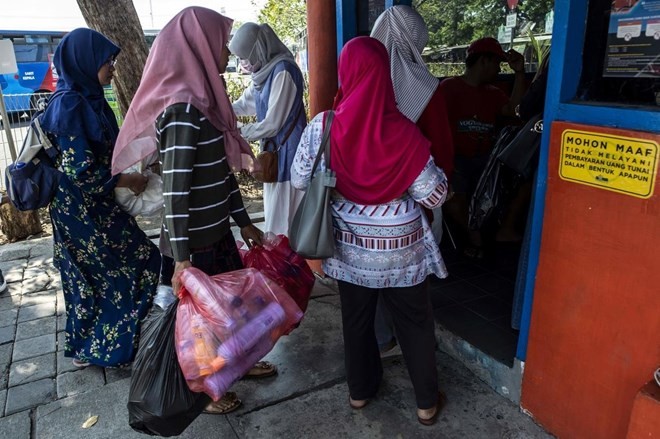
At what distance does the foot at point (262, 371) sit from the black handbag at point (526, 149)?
1635 millimetres

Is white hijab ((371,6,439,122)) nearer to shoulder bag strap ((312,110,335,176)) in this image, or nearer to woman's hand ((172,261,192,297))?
shoulder bag strap ((312,110,335,176))

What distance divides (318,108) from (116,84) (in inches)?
97.2

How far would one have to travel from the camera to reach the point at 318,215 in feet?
6.63

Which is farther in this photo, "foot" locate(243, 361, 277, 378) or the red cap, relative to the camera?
the red cap

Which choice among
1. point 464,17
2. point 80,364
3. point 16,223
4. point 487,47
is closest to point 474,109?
point 487,47

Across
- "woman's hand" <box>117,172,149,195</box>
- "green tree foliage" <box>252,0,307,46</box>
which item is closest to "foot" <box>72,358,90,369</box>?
"woman's hand" <box>117,172,149,195</box>

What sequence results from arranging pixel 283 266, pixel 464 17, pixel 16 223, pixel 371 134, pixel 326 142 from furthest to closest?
1. pixel 16 223
2. pixel 464 17
3. pixel 283 266
4. pixel 326 142
5. pixel 371 134

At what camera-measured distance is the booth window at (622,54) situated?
5.42ft

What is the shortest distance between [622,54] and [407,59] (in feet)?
2.64

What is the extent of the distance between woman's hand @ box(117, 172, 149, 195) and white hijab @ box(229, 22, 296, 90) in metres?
1.10

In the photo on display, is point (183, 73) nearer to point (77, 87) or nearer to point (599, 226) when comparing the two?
point (77, 87)

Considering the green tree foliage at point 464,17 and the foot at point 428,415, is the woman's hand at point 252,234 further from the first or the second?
the green tree foliage at point 464,17

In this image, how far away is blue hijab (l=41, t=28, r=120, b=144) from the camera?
231 cm

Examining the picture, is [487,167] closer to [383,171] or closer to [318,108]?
[318,108]
